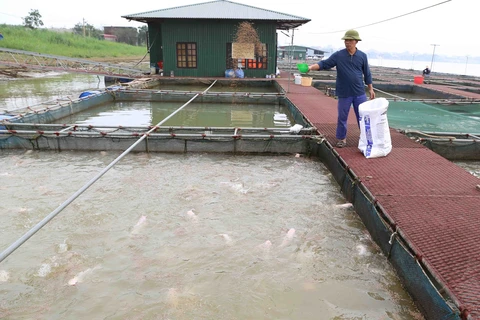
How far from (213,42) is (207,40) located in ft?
1.10

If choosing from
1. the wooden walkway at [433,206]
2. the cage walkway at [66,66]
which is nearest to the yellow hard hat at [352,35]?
the wooden walkway at [433,206]

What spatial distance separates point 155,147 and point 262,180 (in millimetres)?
2471

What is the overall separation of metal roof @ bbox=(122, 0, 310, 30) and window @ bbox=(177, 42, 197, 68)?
1.51 m

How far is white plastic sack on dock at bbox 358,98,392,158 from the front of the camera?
4.97 m

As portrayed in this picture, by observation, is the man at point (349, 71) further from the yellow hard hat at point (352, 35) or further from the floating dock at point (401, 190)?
the floating dock at point (401, 190)

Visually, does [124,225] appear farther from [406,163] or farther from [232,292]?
[406,163]

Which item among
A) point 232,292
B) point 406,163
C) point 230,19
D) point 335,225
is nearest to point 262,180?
point 335,225

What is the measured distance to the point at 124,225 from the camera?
405cm

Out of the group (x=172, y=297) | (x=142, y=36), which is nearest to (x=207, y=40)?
(x=172, y=297)

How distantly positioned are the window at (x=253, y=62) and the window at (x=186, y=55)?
1843 millimetres

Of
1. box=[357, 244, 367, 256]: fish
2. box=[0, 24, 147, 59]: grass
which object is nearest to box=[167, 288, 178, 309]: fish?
box=[357, 244, 367, 256]: fish

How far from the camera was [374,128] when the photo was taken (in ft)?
16.7

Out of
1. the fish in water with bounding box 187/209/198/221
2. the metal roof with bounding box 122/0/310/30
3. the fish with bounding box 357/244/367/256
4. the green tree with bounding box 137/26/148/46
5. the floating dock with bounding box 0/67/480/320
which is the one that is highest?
the green tree with bounding box 137/26/148/46

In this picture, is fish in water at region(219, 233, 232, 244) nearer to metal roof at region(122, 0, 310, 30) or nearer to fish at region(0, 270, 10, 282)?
fish at region(0, 270, 10, 282)
